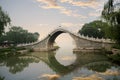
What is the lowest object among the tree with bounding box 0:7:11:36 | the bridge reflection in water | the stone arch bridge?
the bridge reflection in water

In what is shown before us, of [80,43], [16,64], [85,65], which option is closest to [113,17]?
[85,65]

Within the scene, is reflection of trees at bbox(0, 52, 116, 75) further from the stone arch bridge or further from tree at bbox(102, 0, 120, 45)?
the stone arch bridge

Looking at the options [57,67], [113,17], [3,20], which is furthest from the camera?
[3,20]

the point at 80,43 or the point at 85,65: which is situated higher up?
the point at 80,43

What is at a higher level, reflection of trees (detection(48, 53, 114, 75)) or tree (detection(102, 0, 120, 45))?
tree (detection(102, 0, 120, 45))

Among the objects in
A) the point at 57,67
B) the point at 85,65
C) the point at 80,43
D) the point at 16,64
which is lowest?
the point at 57,67

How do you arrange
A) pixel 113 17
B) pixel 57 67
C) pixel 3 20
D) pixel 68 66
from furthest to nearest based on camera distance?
pixel 3 20, pixel 68 66, pixel 57 67, pixel 113 17

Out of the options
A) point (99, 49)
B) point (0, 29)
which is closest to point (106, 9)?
point (99, 49)

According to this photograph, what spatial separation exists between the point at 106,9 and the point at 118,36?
3116 millimetres

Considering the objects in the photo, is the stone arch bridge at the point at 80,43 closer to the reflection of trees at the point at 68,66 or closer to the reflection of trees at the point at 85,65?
the reflection of trees at the point at 68,66

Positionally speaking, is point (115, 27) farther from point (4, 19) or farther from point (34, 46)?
point (34, 46)

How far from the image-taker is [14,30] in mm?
67500

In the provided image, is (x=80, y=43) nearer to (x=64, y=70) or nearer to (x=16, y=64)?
(x=16, y=64)

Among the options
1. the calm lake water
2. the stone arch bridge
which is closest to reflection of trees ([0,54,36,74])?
the calm lake water
